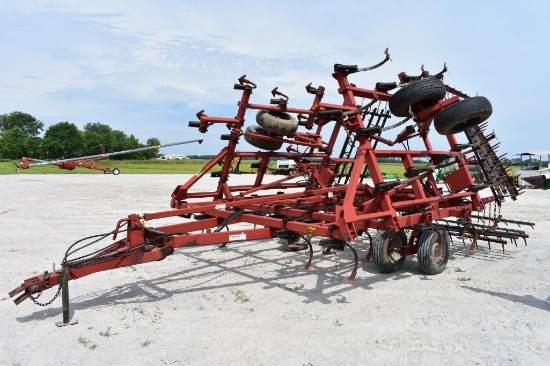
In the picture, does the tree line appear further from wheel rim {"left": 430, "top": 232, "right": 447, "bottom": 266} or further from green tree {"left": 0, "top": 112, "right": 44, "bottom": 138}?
wheel rim {"left": 430, "top": 232, "right": 447, "bottom": 266}

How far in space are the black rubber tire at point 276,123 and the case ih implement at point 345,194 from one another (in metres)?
0.02

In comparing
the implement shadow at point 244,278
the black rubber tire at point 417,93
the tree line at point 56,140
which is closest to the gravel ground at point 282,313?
the implement shadow at point 244,278

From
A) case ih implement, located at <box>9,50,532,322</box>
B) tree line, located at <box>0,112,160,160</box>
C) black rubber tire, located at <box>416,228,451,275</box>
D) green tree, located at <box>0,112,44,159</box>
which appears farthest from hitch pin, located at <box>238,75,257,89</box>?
green tree, located at <box>0,112,44,159</box>

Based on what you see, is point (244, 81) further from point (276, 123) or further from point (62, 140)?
point (62, 140)

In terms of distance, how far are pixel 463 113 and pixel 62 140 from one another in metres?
90.9

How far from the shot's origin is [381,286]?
5.96 m

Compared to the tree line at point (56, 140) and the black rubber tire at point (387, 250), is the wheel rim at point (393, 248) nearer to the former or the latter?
the black rubber tire at point (387, 250)

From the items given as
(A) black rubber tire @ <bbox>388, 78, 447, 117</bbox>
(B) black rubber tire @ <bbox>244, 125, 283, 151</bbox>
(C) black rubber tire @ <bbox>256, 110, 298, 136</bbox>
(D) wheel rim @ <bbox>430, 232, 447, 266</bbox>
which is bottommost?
(D) wheel rim @ <bbox>430, 232, 447, 266</bbox>

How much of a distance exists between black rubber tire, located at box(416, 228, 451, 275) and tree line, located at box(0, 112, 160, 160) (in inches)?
2048

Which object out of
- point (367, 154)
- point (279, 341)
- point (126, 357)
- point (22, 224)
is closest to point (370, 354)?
point (279, 341)

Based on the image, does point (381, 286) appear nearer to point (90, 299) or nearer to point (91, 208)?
point (90, 299)

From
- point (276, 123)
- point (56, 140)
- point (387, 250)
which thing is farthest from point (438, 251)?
point (56, 140)

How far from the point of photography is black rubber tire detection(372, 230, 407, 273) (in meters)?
6.43

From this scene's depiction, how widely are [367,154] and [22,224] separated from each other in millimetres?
9294
